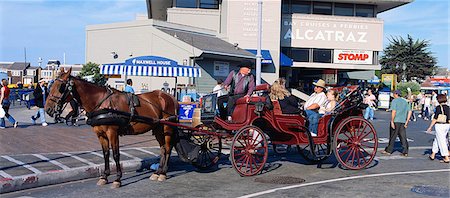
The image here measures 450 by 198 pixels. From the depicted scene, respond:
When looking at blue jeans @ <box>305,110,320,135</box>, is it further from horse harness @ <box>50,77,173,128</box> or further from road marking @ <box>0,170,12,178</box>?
road marking @ <box>0,170,12,178</box>

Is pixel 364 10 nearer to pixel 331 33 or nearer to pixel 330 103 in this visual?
pixel 331 33

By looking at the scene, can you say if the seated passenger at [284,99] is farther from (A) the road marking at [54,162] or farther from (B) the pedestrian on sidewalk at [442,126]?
(A) the road marking at [54,162]

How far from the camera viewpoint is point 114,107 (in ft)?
27.1

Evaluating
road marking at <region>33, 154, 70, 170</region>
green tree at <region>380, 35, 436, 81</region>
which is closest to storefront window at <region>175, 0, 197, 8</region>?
road marking at <region>33, 154, 70, 170</region>

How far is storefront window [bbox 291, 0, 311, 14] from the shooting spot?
38.5m

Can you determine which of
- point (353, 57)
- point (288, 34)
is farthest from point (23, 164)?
point (353, 57)

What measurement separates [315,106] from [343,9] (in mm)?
30574

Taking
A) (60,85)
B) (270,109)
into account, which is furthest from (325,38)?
(60,85)

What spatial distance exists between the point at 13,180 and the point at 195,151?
10.7 ft

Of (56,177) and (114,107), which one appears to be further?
(56,177)

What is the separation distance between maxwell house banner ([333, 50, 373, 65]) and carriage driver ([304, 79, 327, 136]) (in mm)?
Result: 28221

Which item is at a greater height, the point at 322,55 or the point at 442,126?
the point at 322,55

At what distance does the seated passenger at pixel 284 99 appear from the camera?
9.87 metres

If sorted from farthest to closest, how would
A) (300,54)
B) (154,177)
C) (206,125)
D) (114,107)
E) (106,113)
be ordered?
(300,54) → (206,125) → (154,177) → (114,107) → (106,113)
